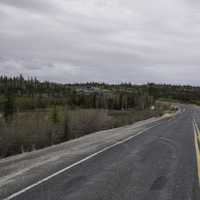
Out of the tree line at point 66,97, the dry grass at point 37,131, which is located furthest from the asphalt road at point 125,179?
the tree line at point 66,97

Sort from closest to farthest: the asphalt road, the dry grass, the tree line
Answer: the asphalt road
the dry grass
the tree line

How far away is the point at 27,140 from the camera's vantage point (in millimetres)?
16766

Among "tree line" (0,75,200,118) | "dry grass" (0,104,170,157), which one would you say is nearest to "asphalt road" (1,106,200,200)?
"dry grass" (0,104,170,157)

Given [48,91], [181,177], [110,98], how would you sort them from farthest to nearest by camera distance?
[48,91] < [110,98] < [181,177]

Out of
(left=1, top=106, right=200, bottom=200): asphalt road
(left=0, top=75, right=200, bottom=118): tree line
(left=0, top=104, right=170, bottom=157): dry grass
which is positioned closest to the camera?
(left=1, top=106, right=200, bottom=200): asphalt road

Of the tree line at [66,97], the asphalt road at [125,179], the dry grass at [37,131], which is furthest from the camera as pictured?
the tree line at [66,97]

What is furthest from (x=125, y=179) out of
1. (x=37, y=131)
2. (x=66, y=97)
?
(x=66, y=97)

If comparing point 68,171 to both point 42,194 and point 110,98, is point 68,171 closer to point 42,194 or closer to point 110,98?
point 42,194

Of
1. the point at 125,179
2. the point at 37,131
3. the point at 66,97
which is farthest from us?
the point at 66,97

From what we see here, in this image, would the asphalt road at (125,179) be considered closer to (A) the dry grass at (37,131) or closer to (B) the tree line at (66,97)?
(A) the dry grass at (37,131)

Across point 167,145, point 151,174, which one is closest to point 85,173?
point 151,174

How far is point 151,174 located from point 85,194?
2.82 meters

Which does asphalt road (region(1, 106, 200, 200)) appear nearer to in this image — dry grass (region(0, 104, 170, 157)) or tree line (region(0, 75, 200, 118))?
dry grass (region(0, 104, 170, 157))

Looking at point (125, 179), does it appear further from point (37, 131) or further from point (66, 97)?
point (66, 97)
